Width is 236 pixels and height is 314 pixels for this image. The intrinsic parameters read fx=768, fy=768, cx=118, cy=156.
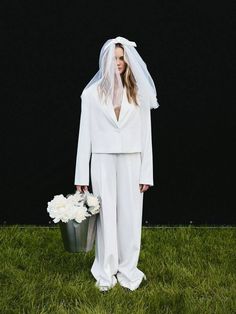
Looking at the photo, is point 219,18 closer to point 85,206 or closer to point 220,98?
point 220,98

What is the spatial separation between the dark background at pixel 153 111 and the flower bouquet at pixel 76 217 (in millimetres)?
1945

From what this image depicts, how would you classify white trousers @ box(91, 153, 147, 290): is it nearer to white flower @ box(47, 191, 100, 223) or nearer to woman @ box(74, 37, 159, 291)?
woman @ box(74, 37, 159, 291)

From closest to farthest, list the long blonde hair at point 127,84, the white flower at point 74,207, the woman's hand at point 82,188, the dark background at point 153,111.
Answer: the white flower at point 74,207 < the long blonde hair at point 127,84 < the woman's hand at point 82,188 < the dark background at point 153,111

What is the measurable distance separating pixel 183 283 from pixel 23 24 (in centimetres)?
301

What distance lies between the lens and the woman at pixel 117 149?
5.35 m

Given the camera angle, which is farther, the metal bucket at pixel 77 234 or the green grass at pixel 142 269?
the metal bucket at pixel 77 234

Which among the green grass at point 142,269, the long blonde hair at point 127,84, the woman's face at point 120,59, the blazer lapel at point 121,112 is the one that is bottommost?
the green grass at point 142,269

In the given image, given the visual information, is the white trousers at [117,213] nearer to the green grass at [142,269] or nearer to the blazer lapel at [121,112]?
the green grass at [142,269]

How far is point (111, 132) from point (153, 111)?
194 cm

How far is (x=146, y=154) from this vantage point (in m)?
5.46

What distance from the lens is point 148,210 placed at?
739cm

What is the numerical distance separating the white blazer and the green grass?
2.51ft

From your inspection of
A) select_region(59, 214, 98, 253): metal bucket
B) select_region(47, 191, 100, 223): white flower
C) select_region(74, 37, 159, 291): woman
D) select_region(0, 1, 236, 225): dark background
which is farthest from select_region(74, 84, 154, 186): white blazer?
select_region(0, 1, 236, 225): dark background

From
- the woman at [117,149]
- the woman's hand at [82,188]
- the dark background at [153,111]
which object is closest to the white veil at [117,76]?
the woman at [117,149]
